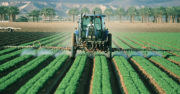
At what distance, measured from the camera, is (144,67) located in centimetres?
→ 1119

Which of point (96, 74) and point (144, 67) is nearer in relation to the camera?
point (96, 74)

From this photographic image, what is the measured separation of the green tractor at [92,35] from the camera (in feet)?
43.5

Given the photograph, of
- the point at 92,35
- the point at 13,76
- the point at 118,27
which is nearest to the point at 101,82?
the point at 13,76

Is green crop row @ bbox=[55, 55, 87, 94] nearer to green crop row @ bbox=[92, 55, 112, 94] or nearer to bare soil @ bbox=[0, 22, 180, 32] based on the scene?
green crop row @ bbox=[92, 55, 112, 94]

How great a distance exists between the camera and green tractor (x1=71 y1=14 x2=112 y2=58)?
522 inches

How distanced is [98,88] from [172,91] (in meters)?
2.59

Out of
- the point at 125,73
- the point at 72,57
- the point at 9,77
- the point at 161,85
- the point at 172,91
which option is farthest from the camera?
the point at 72,57

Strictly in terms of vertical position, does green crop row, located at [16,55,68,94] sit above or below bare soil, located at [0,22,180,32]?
below

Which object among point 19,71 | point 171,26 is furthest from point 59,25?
point 19,71

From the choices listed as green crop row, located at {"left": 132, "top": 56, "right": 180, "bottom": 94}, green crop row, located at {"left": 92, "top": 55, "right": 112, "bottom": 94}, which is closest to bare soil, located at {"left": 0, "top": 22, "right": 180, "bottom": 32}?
green crop row, located at {"left": 92, "top": 55, "right": 112, "bottom": 94}

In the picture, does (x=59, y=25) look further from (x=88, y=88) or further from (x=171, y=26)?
(x=88, y=88)

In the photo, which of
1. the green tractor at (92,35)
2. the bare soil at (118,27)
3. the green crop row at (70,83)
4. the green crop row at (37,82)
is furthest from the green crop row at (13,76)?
the bare soil at (118,27)

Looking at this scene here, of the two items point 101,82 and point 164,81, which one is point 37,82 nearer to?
point 101,82

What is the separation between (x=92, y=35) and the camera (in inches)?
520
